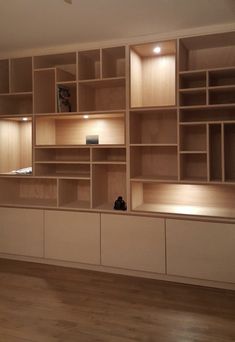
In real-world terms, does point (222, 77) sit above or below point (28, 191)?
above

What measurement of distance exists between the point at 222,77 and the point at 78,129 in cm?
165

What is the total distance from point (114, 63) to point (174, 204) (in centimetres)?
165

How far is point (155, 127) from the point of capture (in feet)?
11.3

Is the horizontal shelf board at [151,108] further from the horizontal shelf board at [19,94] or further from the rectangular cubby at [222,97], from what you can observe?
the horizontal shelf board at [19,94]

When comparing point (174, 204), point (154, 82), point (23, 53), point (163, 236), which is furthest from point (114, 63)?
point (163, 236)

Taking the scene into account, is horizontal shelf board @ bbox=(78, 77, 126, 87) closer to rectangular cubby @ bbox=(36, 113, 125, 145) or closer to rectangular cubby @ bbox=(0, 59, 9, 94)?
rectangular cubby @ bbox=(36, 113, 125, 145)

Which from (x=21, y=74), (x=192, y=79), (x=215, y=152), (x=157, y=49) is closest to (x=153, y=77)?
(x=157, y=49)

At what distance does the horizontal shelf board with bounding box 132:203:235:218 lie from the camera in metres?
2.93

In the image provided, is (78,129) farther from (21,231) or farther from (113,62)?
(21,231)

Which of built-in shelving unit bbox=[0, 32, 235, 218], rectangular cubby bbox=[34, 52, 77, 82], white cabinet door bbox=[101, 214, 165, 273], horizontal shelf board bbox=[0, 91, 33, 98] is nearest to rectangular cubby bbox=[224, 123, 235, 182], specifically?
built-in shelving unit bbox=[0, 32, 235, 218]

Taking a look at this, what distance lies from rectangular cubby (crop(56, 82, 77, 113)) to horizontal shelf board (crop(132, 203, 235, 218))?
1.33 metres

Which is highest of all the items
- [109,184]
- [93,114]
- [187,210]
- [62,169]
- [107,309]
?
[93,114]

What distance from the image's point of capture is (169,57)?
3.35 meters

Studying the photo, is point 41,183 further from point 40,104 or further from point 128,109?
point 128,109
